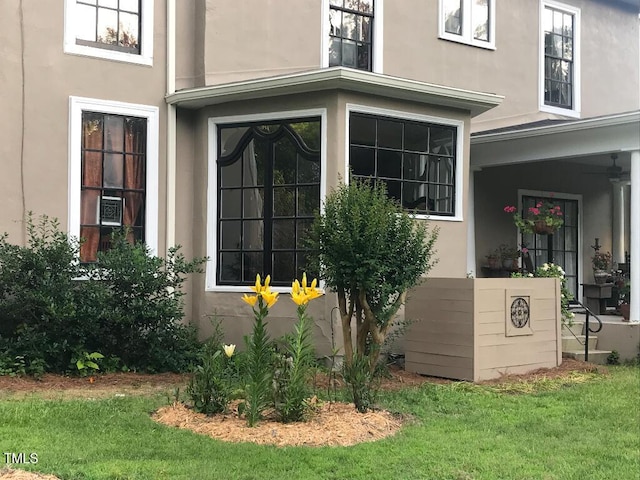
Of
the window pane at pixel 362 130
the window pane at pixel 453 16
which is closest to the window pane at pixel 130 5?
the window pane at pixel 362 130

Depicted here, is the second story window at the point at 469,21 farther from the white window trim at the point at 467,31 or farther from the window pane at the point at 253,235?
the window pane at the point at 253,235

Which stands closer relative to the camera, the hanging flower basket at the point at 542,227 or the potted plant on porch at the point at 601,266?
the hanging flower basket at the point at 542,227

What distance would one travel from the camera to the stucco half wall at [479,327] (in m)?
8.08

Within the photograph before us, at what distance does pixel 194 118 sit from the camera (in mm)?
9781

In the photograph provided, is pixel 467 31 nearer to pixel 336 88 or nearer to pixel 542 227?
pixel 542 227

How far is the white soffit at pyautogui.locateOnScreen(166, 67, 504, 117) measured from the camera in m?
8.34

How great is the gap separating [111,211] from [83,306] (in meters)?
1.73

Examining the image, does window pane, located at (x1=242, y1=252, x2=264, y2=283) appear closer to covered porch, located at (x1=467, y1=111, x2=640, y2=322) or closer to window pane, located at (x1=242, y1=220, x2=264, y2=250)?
window pane, located at (x1=242, y1=220, x2=264, y2=250)

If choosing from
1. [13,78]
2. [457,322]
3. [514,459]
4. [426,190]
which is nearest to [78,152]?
[13,78]

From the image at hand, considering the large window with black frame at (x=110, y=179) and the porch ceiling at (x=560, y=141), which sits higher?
the porch ceiling at (x=560, y=141)

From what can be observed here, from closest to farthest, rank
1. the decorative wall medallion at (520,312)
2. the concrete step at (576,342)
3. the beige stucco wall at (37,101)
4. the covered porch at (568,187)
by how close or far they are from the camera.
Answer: the decorative wall medallion at (520,312) → the beige stucco wall at (37,101) → the covered porch at (568,187) → the concrete step at (576,342)

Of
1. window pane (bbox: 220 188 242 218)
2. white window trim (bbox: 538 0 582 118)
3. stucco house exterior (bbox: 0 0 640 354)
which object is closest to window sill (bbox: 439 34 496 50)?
stucco house exterior (bbox: 0 0 640 354)

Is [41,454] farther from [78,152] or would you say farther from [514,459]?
[78,152]

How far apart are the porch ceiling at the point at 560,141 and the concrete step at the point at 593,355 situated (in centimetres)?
287
